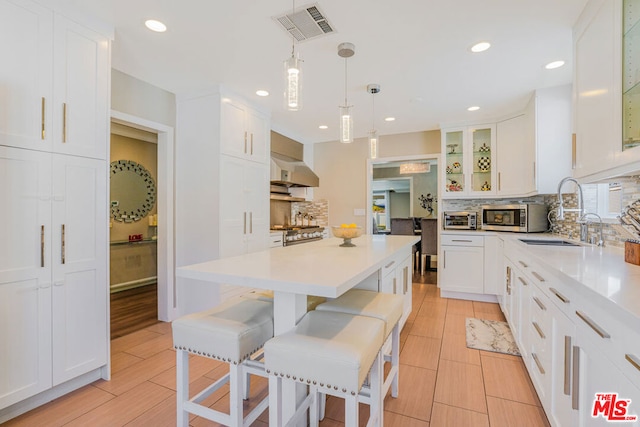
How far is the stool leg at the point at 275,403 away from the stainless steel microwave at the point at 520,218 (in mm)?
3558

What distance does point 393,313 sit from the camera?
1.62m

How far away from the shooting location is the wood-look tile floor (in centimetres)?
171

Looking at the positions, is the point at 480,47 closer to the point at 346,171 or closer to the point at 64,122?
the point at 64,122

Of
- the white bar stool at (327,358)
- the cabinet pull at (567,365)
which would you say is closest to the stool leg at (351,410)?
the white bar stool at (327,358)

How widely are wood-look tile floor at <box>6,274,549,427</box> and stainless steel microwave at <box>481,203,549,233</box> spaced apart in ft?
5.78

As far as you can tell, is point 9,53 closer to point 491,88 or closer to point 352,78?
point 352,78

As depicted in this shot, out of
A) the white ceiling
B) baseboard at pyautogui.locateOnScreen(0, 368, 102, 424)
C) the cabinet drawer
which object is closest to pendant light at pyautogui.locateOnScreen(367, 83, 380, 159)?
the white ceiling

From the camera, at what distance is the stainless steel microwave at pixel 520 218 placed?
3.58m

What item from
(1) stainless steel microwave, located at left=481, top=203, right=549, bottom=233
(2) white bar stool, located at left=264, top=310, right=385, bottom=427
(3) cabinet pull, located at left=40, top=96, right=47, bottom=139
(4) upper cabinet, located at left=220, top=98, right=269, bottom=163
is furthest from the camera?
(1) stainless steel microwave, located at left=481, top=203, right=549, bottom=233

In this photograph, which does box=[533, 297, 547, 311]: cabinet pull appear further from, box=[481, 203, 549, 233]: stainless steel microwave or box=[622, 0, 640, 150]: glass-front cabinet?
box=[481, 203, 549, 233]: stainless steel microwave

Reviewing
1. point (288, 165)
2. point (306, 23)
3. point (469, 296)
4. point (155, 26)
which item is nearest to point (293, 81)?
point (306, 23)

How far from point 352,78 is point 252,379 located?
272 centimetres

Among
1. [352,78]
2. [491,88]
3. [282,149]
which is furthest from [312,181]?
[491,88]

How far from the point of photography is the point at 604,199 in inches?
98.9
